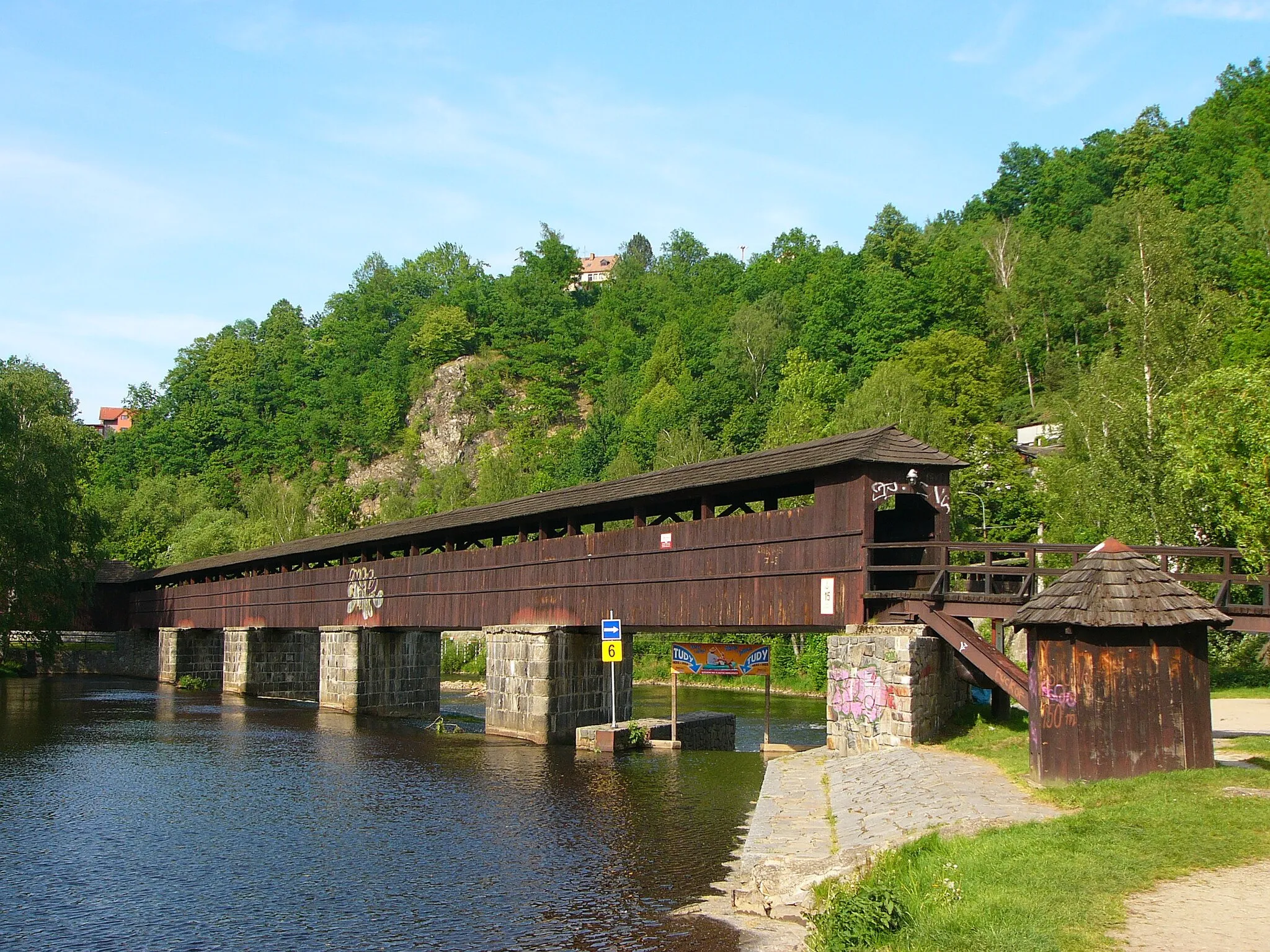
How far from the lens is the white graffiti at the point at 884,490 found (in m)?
20.4

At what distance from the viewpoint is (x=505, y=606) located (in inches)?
1250

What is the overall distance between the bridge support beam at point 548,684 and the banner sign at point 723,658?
3945 millimetres

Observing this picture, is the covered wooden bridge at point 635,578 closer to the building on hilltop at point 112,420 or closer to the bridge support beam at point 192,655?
the bridge support beam at point 192,655

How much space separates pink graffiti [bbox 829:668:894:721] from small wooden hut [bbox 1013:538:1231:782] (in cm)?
520

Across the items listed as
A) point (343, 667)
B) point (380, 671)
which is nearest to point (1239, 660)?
point (380, 671)

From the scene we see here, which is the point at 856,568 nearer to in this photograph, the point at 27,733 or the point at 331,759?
the point at 331,759

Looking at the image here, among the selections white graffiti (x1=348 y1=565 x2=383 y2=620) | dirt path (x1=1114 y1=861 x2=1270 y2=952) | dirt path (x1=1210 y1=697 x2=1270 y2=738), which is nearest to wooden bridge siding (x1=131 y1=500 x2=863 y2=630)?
white graffiti (x1=348 y1=565 x2=383 y2=620)

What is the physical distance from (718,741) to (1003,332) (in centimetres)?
5250

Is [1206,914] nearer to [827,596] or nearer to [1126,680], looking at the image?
[1126,680]

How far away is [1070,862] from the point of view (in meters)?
9.74

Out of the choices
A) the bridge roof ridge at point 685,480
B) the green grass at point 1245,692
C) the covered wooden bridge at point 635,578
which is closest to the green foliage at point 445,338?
the covered wooden bridge at point 635,578

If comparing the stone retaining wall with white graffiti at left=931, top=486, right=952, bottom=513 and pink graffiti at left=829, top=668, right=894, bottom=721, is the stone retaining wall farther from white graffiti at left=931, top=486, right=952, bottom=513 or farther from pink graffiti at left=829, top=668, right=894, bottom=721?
white graffiti at left=931, top=486, right=952, bottom=513

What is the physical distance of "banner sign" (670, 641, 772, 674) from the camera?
25.6 metres

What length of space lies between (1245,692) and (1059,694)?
18.3 metres
